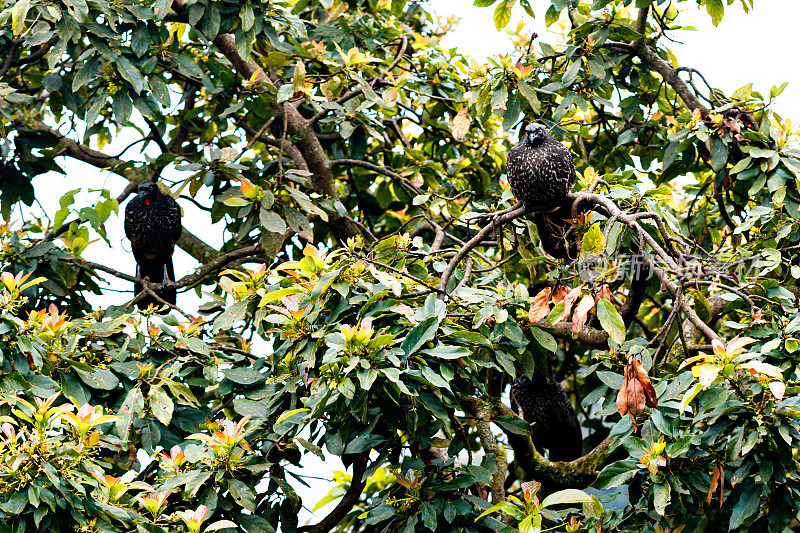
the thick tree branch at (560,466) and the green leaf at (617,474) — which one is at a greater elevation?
the thick tree branch at (560,466)

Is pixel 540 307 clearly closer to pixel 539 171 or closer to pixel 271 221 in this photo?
pixel 539 171

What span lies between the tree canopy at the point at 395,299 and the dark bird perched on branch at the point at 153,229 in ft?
0.34

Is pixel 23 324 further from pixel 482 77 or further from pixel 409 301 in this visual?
pixel 482 77

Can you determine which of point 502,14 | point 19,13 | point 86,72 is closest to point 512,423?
point 502,14

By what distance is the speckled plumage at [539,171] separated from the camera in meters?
3.14

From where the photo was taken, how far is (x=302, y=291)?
297cm

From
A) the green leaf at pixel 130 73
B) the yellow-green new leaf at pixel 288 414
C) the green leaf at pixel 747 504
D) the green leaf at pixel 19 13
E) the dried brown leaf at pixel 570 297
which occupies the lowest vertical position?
the green leaf at pixel 747 504

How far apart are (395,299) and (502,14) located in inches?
73.4

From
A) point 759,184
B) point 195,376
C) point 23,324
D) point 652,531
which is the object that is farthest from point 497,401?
point 23,324

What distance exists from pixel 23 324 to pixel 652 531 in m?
2.20

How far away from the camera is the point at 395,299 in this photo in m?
2.81

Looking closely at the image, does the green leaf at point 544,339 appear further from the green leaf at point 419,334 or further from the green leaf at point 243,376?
the green leaf at point 243,376

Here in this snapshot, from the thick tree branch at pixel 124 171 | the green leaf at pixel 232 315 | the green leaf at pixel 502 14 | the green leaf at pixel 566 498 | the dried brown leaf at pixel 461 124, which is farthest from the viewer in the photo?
the thick tree branch at pixel 124 171

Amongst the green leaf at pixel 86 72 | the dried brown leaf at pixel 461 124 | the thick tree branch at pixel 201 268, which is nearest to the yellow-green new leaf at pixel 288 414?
the thick tree branch at pixel 201 268
